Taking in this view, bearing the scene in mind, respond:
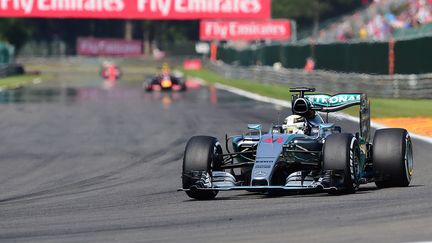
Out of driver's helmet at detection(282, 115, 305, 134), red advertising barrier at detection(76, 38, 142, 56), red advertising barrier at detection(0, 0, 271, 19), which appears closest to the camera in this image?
driver's helmet at detection(282, 115, 305, 134)

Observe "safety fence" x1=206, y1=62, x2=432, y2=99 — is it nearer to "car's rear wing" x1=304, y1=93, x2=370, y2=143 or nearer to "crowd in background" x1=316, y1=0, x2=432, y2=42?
"crowd in background" x1=316, y1=0, x2=432, y2=42

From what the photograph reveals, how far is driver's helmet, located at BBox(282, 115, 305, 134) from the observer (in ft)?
40.0

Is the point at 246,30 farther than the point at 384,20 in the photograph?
Yes

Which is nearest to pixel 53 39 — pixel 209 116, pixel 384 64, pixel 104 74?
pixel 104 74

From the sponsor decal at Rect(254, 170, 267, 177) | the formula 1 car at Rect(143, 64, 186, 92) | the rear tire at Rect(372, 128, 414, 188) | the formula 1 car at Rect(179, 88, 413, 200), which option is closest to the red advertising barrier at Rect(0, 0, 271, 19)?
the formula 1 car at Rect(143, 64, 186, 92)

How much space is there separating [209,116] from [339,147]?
18484mm

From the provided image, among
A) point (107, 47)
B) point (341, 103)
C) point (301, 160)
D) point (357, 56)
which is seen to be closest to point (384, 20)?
point (357, 56)

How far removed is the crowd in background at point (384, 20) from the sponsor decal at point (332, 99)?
118 feet

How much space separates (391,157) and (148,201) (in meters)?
2.59

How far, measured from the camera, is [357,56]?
42656mm

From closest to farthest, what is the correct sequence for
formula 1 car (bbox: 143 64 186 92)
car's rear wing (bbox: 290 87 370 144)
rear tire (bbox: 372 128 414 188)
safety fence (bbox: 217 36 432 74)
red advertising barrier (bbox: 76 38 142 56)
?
rear tire (bbox: 372 128 414 188) → car's rear wing (bbox: 290 87 370 144) → safety fence (bbox: 217 36 432 74) → formula 1 car (bbox: 143 64 186 92) → red advertising barrier (bbox: 76 38 142 56)

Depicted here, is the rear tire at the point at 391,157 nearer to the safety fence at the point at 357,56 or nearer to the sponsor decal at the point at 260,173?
the sponsor decal at the point at 260,173

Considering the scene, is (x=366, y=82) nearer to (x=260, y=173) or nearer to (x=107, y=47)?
(x=260, y=173)

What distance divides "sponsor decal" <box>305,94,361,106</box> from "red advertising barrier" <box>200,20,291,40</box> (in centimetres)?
7232
